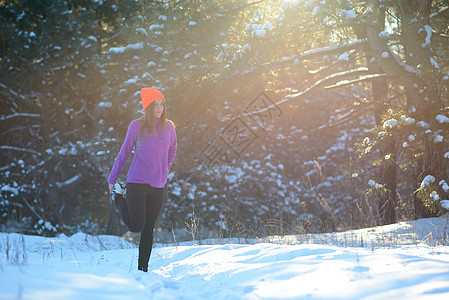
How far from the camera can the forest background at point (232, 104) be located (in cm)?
834

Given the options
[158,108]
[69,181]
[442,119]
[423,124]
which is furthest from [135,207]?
[69,181]

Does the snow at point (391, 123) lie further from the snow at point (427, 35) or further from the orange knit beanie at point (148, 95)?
the orange knit beanie at point (148, 95)

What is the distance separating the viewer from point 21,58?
42.6 feet

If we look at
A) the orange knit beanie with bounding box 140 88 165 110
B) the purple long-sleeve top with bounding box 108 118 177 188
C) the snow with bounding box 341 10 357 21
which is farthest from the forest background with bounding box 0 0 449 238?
the orange knit beanie with bounding box 140 88 165 110

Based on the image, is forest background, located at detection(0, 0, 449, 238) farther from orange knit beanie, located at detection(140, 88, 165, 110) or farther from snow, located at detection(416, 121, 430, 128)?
orange knit beanie, located at detection(140, 88, 165, 110)

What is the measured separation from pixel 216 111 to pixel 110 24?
3711mm

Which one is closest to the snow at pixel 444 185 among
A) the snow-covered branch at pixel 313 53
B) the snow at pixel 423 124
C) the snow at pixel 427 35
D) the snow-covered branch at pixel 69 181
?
the snow at pixel 423 124

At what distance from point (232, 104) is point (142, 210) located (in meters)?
8.56

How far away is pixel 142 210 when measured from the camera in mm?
4469

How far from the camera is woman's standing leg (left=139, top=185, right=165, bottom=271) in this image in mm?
4551

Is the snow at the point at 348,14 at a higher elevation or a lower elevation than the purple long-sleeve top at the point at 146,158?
higher

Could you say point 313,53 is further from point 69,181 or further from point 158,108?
point 69,181

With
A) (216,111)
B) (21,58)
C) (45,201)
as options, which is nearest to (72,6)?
(21,58)

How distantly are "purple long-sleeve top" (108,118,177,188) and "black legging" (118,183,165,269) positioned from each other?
3.5 inches
